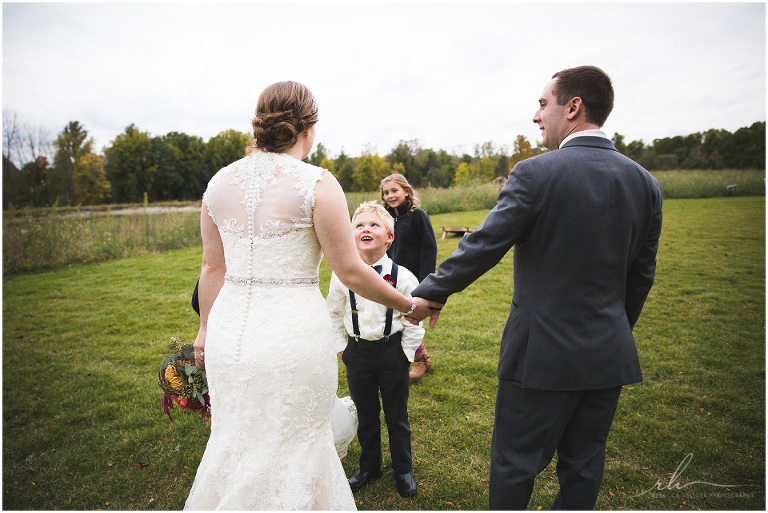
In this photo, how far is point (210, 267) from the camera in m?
2.35

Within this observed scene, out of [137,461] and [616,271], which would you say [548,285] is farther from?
[137,461]

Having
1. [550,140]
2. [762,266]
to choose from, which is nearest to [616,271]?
[550,140]

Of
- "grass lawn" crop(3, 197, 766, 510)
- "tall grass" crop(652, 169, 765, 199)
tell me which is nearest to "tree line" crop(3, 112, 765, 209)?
"tall grass" crop(652, 169, 765, 199)

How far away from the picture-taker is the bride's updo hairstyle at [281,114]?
6.48 ft

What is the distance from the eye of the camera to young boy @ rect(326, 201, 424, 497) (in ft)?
9.61

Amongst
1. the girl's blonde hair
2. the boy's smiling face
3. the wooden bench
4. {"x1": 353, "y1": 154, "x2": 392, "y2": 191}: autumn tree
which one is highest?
{"x1": 353, "y1": 154, "x2": 392, "y2": 191}: autumn tree

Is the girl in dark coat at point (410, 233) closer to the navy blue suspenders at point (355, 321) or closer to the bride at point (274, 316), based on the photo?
the navy blue suspenders at point (355, 321)

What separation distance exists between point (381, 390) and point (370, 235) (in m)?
1.09

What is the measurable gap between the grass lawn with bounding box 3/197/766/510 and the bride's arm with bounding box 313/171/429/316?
→ 6.23ft

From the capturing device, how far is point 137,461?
143 inches

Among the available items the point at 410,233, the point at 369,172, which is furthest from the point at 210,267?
the point at 369,172

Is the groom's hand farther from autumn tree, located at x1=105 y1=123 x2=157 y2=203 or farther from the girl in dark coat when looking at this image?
autumn tree, located at x1=105 y1=123 x2=157 y2=203

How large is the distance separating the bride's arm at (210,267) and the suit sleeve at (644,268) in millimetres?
2162

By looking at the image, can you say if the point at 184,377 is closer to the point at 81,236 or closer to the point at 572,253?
the point at 572,253
